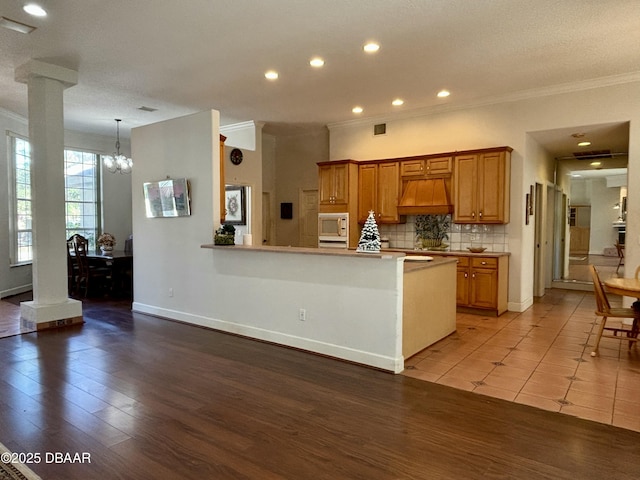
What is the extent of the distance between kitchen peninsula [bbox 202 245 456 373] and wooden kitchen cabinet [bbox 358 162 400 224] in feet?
7.60

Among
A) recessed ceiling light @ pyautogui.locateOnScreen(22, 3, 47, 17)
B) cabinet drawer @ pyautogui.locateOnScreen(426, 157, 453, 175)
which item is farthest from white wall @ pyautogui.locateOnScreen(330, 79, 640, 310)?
recessed ceiling light @ pyautogui.locateOnScreen(22, 3, 47, 17)

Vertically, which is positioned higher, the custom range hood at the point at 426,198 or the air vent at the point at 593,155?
the air vent at the point at 593,155

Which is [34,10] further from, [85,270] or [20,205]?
[20,205]

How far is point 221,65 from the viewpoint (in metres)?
4.96

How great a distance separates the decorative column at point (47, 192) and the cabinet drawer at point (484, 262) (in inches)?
220

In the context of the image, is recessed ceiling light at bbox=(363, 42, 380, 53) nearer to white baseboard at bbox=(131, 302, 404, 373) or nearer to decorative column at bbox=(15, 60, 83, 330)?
white baseboard at bbox=(131, 302, 404, 373)

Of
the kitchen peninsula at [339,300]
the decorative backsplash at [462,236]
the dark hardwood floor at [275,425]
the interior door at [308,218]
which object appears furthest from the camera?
the interior door at [308,218]

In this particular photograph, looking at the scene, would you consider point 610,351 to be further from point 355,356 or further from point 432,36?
point 432,36

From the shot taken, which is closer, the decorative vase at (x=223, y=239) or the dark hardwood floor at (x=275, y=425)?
the dark hardwood floor at (x=275, y=425)

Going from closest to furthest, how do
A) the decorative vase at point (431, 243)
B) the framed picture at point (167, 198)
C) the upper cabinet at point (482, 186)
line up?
the framed picture at point (167, 198)
the upper cabinet at point (482, 186)
the decorative vase at point (431, 243)

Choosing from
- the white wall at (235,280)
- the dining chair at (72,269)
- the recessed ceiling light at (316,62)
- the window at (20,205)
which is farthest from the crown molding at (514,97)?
the window at (20,205)

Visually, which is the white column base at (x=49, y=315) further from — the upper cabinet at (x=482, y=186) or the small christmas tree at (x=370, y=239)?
the upper cabinet at (x=482, y=186)

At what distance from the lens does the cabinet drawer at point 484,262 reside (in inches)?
232

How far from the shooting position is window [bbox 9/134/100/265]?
766cm
